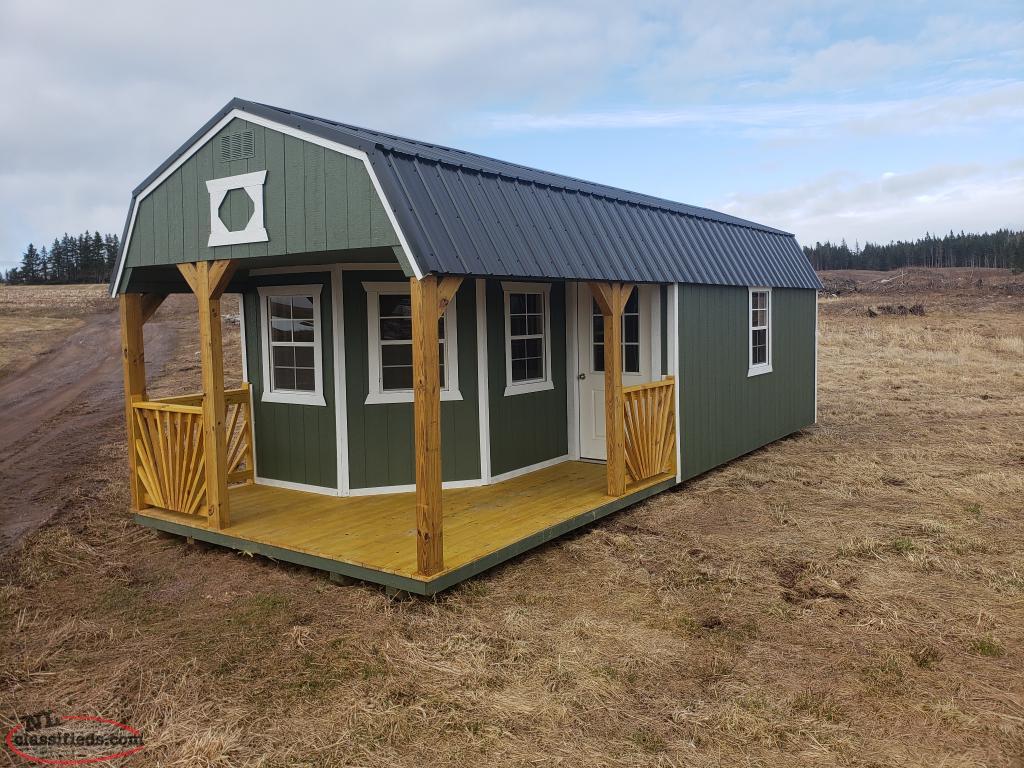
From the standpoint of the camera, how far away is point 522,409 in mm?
7594

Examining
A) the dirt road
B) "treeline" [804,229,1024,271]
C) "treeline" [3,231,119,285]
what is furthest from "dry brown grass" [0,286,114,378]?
"treeline" [804,229,1024,271]

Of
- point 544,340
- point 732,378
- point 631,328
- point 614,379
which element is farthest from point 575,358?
point 732,378

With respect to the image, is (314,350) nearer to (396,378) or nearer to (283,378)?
(283,378)

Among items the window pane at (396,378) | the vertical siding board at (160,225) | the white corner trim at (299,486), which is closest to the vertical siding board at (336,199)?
the vertical siding board at (160,225)

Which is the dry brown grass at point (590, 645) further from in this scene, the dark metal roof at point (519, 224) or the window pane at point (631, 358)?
the dark metal roof at point (519, 224)

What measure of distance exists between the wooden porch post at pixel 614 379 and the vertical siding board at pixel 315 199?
2413mm

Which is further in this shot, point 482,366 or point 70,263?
point 70,263

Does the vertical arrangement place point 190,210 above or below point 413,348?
above

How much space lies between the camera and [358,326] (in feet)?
21.9

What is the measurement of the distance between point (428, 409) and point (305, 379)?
2.81 metres

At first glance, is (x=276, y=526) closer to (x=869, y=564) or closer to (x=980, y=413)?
(x=869, y=564)

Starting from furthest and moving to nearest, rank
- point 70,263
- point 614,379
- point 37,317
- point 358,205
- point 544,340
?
point 70,263, point 37,317, point 544,340, point 614,379, point 358,205

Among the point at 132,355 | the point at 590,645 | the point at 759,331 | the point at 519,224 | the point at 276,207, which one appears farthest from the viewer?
the point at 759,331

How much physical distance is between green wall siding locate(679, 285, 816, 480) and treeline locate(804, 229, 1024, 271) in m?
65.6
